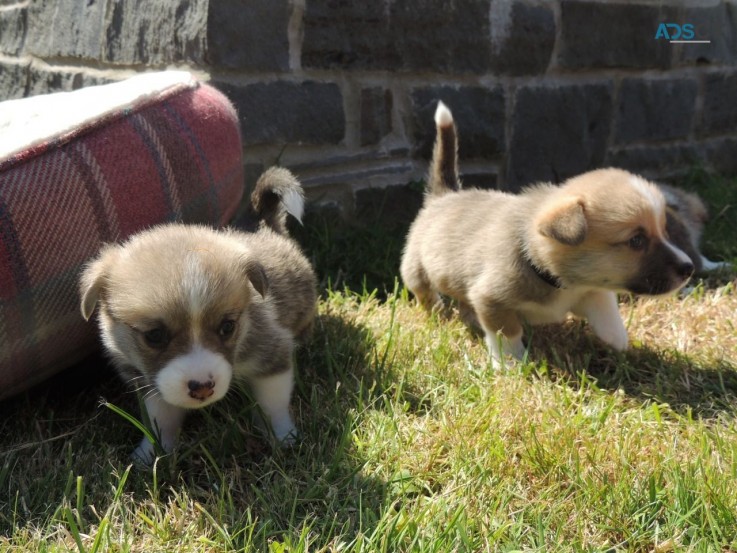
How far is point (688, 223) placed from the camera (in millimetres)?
4148

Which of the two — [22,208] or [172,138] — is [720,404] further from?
[22,208]

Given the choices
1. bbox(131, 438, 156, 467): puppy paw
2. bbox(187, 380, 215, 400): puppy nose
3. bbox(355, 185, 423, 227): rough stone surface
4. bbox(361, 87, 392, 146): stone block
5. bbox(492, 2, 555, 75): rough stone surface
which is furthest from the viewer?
bbox(492, 2, 555, 75): rough stone surface

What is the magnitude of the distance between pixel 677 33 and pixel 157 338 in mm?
4311

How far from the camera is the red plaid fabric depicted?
7.51ft

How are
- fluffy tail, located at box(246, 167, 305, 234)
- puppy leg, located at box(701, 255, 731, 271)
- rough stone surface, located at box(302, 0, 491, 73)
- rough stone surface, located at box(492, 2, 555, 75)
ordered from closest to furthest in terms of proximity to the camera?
fluffy tail, located at box(246, 167, 305, 234) → rough stone surface, located at box(302, 0, 491, 73) → puppy leg, located at box(701, 255, 731, 271) → rough stone surface, located at box(492, 2, 555, 75)

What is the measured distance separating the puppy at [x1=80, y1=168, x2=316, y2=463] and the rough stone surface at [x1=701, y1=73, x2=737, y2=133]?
13.4 feet

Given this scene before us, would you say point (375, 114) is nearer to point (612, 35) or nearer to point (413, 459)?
point (612, 35)

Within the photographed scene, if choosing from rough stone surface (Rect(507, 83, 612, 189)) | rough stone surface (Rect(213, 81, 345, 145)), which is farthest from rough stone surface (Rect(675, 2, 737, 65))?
rough stone surface (Rect(213, 81, 345, 145))

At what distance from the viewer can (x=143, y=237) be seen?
8.05 ft

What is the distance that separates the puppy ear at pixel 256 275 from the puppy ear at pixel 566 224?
3.55 ft

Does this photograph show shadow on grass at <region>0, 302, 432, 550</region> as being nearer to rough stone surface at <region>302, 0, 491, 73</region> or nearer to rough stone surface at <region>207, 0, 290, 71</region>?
rough stone surface at <region>207, 0, 290, 71</region>

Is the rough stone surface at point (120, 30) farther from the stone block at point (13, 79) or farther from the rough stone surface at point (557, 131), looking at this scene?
the rough stone surface at point (557, 131)

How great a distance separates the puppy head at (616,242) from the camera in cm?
292

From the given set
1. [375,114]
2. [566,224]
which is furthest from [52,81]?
[566,224]
